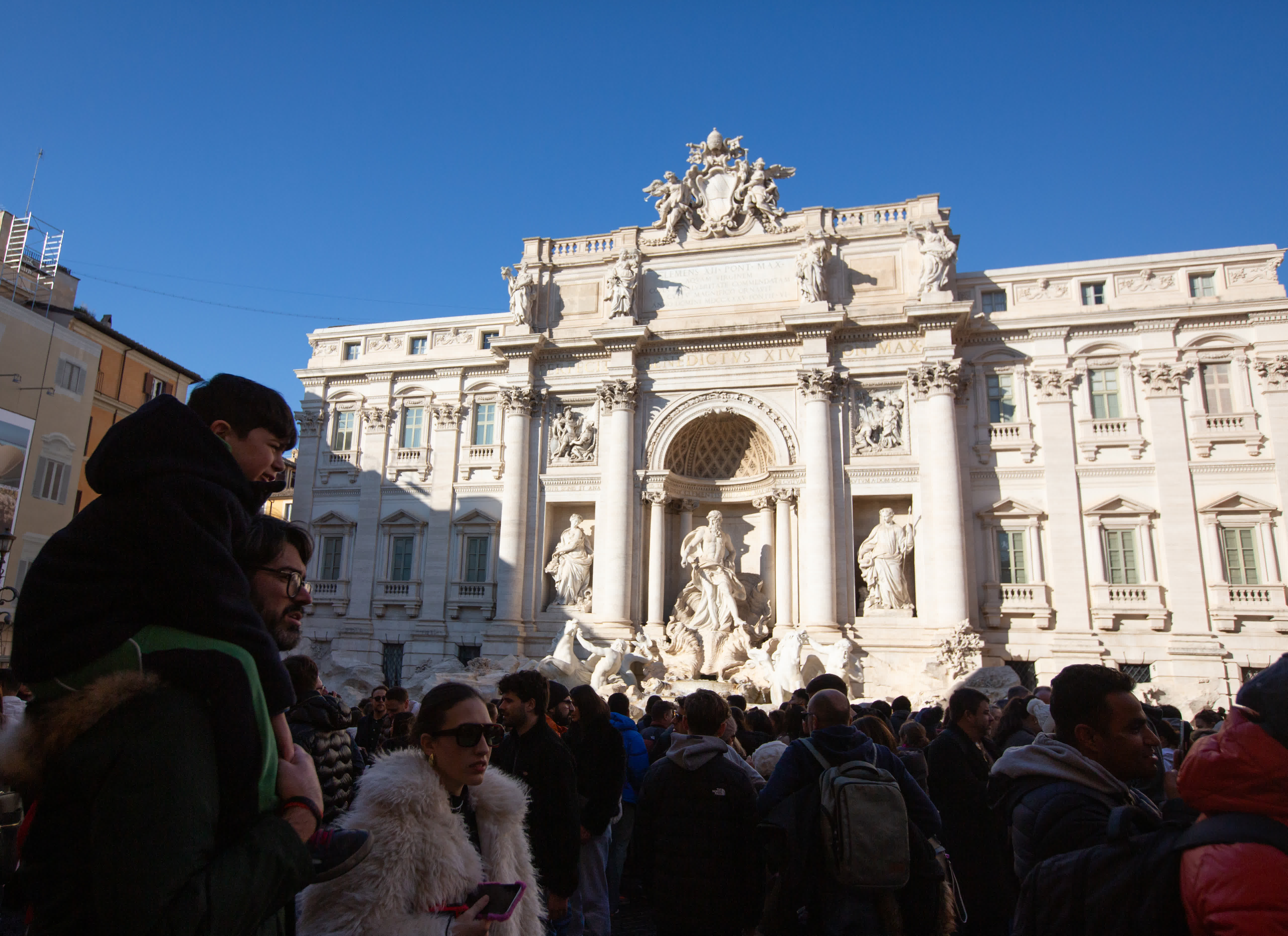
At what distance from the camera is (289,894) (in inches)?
70.9

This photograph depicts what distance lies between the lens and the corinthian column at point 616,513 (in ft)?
74.5

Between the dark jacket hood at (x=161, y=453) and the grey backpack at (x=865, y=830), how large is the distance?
10.8ft

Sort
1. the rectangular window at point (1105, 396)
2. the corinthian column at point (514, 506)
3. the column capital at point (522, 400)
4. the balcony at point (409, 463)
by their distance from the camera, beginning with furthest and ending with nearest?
the balcony at point (409, 463)
the column capital at point (522, 400)
the corinthian column at point (514, 506)
the rectangular window at point (1105, 396)

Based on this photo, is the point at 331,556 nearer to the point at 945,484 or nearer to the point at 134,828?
the point at 945,484

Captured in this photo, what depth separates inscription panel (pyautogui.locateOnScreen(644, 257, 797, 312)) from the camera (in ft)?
79.0

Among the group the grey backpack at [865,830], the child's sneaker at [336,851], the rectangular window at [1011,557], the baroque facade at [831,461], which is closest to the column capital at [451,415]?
the baroque facade at [831,461]

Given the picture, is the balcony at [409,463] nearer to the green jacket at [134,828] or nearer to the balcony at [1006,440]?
the balcony at [1006,440]

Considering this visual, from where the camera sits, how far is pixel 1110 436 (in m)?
Result: 21.8

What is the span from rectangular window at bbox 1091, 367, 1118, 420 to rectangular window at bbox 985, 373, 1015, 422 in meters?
1.98

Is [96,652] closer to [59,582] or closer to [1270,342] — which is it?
[59,582]

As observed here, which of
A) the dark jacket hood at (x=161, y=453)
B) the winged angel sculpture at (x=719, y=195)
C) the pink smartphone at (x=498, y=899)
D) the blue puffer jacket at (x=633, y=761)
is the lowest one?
the blue puffer jacket at (x=633, y=761)

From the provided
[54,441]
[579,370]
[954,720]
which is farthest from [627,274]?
[954,720]

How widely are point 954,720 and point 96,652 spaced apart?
5248 mm

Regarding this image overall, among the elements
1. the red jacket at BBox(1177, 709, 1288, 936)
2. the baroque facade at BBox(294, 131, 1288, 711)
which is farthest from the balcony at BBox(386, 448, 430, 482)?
the red jacket at BBox(1177, 709, 1288, 936)
